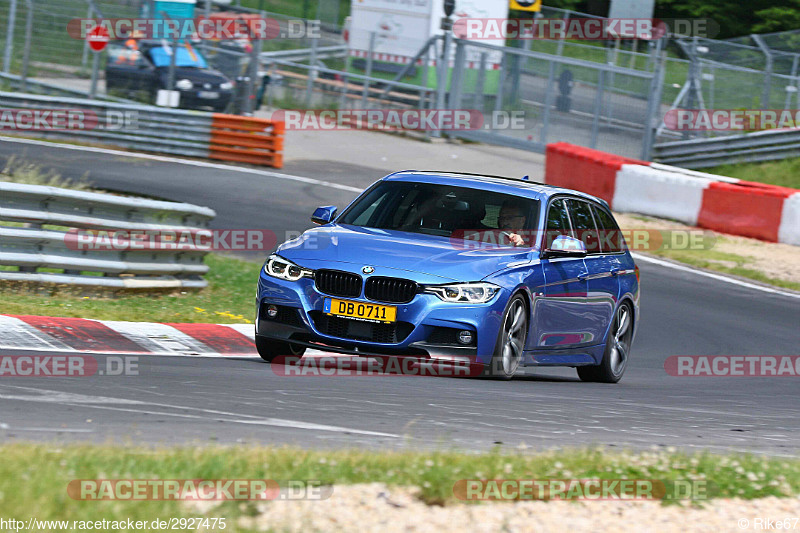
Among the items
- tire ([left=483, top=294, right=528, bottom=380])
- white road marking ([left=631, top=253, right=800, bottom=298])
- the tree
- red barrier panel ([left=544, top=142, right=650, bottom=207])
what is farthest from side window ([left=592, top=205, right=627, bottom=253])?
the tree

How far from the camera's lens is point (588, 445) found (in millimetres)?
6523

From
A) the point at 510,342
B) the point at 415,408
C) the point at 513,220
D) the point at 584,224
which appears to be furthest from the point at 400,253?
the point at 584,224

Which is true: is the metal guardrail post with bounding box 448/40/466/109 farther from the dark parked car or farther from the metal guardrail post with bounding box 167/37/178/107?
the metal guardrail post with bounding box 167/37/178/107

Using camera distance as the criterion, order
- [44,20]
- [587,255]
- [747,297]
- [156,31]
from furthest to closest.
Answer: [156,31], [44,20], [747,297], [587,255]

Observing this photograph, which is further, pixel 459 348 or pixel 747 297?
pixel 747 297

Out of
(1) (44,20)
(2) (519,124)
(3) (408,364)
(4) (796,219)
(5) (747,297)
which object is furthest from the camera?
(2) (519,124)

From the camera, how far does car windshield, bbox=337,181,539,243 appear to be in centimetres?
951

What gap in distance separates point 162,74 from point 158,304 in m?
15.5

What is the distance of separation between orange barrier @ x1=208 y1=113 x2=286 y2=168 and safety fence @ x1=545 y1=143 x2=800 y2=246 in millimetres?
5521

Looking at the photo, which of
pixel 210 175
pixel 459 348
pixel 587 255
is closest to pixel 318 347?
pixel 459 348

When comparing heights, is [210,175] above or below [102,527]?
below

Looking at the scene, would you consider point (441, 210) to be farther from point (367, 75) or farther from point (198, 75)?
point (367, 75)

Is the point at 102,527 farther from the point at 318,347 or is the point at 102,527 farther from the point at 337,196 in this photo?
the point at 337,196

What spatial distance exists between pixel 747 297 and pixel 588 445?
1048 cm
